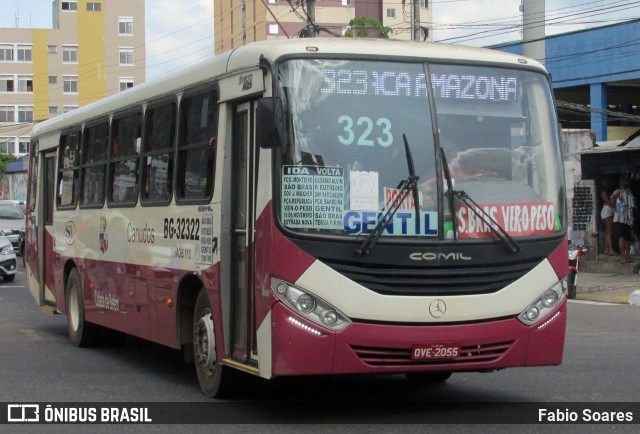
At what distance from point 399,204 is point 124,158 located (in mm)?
4731

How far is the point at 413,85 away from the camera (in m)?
8.40

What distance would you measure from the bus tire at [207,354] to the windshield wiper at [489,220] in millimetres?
2384

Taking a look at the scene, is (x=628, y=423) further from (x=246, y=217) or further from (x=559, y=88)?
(x=559, y=88)

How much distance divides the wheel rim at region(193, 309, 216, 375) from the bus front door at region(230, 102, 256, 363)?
1.60ft

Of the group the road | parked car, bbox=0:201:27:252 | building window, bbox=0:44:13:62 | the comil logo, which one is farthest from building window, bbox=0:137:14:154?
the comil logo

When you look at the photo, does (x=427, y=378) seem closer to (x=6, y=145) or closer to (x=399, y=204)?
(x=399, y=204)

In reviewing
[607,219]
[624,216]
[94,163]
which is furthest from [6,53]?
[94,163]

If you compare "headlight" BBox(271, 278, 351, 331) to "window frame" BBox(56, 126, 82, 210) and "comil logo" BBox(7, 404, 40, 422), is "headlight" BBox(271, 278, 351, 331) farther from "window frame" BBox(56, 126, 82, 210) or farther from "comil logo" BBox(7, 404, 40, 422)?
"window frame" BBox(56, 126, 82, 210)

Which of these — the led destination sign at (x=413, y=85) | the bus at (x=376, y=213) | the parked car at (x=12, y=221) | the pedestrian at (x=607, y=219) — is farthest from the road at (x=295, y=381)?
the parked car at (x=12, y=221)

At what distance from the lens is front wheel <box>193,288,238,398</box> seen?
9.23m

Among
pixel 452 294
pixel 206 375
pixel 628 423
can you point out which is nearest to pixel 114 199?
pixel 206 375

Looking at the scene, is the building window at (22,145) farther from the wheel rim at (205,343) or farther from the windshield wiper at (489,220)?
the windshield wiper at (489,220)

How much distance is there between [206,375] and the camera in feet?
31.2

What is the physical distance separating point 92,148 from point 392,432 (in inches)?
262
